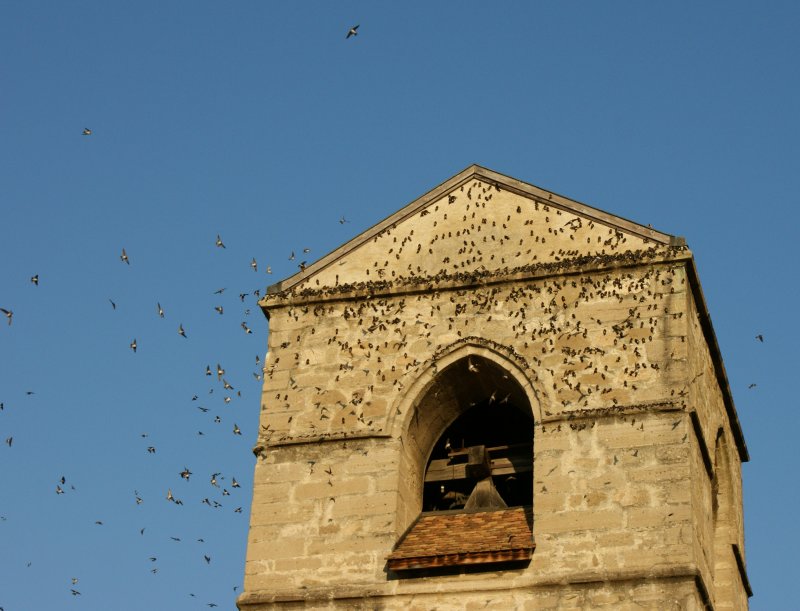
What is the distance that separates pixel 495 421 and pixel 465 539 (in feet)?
6.76

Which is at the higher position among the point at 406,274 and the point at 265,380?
A: the point at 406,274

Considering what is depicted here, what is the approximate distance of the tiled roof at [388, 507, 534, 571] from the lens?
16641 mm

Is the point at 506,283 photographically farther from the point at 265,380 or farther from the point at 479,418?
the point at 265,380

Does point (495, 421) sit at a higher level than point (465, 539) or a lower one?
higher

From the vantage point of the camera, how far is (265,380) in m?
18.6

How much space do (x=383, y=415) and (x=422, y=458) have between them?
827 millimetres

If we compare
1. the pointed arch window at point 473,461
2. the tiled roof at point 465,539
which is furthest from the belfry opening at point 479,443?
the tiled roof at point 465,539

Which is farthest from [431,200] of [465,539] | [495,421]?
[465,539]

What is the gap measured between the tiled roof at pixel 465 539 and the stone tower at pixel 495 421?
0.08 feet

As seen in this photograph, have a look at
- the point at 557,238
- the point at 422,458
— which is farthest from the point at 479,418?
the point at 557,238

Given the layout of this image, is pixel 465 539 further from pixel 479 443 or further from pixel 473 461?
pixel 479 443

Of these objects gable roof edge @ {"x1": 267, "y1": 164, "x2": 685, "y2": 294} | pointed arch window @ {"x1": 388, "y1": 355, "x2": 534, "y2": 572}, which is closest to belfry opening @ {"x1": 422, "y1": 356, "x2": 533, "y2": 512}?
pointed arch window @ {"x1": 388, "y1": 355, "x2": 534, "y2": 572}

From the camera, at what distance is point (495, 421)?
61.9 feet

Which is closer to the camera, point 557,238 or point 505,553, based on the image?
point 505,553
